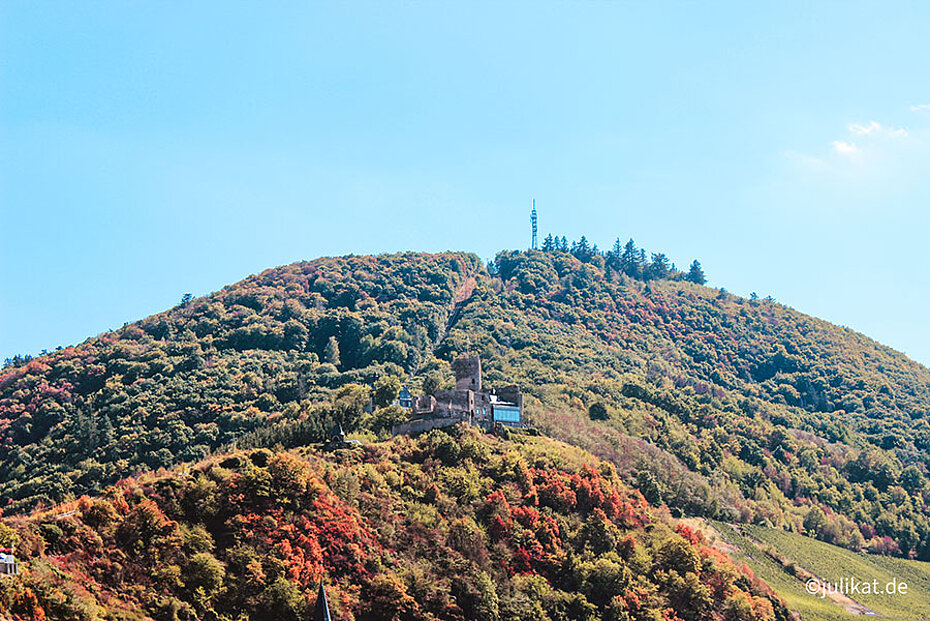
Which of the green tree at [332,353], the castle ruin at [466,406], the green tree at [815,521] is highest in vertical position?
the green tree at [332,353]

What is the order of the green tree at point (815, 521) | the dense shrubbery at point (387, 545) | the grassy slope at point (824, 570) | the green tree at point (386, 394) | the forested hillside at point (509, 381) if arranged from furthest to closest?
the green tree at point (815, 521) < the forested hillside at point (509, 381) < the green tree at point (386, 394) < the grassy slope at point (824, 570) < the dense shrubbery at point (387, 545)

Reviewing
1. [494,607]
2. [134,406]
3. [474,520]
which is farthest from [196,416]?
[494,607]

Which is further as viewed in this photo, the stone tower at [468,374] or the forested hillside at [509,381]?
the forested hillside at [509,381]

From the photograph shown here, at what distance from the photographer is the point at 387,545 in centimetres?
6300

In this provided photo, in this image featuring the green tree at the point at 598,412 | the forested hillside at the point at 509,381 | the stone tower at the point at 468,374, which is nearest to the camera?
the stone tower at the point at 468,374

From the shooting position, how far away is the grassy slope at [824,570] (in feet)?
278

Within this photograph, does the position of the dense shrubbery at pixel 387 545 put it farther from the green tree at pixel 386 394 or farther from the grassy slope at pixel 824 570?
the green tree at pixel 386 394

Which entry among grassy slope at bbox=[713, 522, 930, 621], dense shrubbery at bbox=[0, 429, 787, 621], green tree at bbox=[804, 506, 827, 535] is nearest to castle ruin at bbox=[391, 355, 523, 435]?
dense shrubbery at bbox=[0, 429, 787, 621]

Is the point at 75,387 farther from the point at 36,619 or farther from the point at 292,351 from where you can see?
the point at 36,619

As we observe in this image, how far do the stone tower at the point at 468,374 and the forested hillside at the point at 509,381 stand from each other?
10558mm

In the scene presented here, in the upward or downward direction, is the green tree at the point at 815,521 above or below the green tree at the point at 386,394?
below

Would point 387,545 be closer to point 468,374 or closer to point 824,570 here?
point 468,374

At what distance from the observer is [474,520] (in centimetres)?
6969

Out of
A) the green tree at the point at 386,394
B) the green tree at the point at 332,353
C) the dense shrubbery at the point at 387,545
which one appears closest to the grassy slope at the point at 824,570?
the dense shrubbery at the point at 387,545
